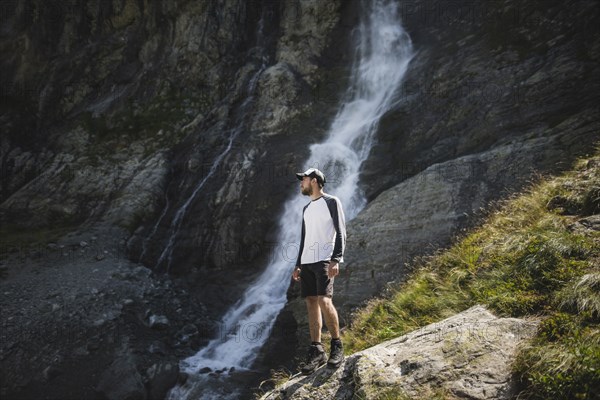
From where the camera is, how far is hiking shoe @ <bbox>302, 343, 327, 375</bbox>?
5293 mm

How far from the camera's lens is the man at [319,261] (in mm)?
5223

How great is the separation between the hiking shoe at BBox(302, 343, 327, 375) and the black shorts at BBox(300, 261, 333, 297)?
713mm

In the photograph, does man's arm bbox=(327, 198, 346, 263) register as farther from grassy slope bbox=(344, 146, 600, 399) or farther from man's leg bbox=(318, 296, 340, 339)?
grassy slope bbox=(344, 146, 600, 399)

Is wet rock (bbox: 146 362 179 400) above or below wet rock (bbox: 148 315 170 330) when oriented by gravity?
below

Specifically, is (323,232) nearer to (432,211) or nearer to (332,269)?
(332,269)

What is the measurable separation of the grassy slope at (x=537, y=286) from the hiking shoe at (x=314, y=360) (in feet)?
5.55

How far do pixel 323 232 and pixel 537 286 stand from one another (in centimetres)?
287

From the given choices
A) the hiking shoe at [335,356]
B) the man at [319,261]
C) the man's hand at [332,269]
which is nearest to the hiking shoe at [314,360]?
the man at [319,261]

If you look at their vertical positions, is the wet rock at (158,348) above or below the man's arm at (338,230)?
below

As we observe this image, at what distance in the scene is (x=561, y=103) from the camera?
1377cm

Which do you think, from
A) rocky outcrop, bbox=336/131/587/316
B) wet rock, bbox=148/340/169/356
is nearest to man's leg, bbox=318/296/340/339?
rocky outcrop, bbox=336/131/587/316

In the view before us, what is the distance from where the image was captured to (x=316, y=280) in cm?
538

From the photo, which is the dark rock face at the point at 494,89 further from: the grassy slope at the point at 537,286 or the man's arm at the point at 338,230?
the man's arm at the point at 338,230

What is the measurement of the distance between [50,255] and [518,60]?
21.7 m
